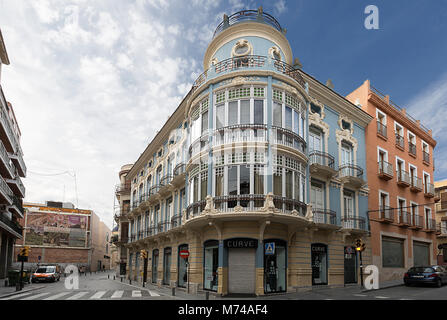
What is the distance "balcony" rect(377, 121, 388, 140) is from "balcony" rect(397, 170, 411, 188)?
3127 millimetres

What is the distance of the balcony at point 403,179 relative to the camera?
28.4 metres

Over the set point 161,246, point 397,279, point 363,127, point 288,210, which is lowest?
point 397,279

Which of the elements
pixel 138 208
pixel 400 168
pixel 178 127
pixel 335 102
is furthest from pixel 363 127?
pixel 138 208

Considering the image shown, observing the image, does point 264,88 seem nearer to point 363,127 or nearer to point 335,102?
point 335,102

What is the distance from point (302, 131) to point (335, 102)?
5125 mm

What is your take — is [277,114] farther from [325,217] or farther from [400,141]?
[400,141]

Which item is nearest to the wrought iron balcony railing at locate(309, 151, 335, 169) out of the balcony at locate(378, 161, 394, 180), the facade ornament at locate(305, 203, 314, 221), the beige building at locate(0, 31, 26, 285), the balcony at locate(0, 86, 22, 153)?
the facade ornament at locate(305, 203, 314, 221)

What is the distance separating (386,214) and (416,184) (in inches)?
257

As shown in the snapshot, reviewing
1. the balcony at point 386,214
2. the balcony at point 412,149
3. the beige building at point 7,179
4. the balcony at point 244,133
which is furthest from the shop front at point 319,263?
the beige building at point 7,179

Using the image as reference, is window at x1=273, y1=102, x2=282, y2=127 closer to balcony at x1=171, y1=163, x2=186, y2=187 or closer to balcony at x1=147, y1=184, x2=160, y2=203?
balcony at x1=171, y1=163, x2=186, y2=187

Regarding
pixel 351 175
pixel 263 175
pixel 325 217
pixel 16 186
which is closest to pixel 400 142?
pixel 351 175

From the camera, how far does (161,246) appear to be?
2866 centimetres

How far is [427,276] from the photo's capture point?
827 inches

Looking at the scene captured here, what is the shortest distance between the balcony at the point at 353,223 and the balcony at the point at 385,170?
4.49 meters
